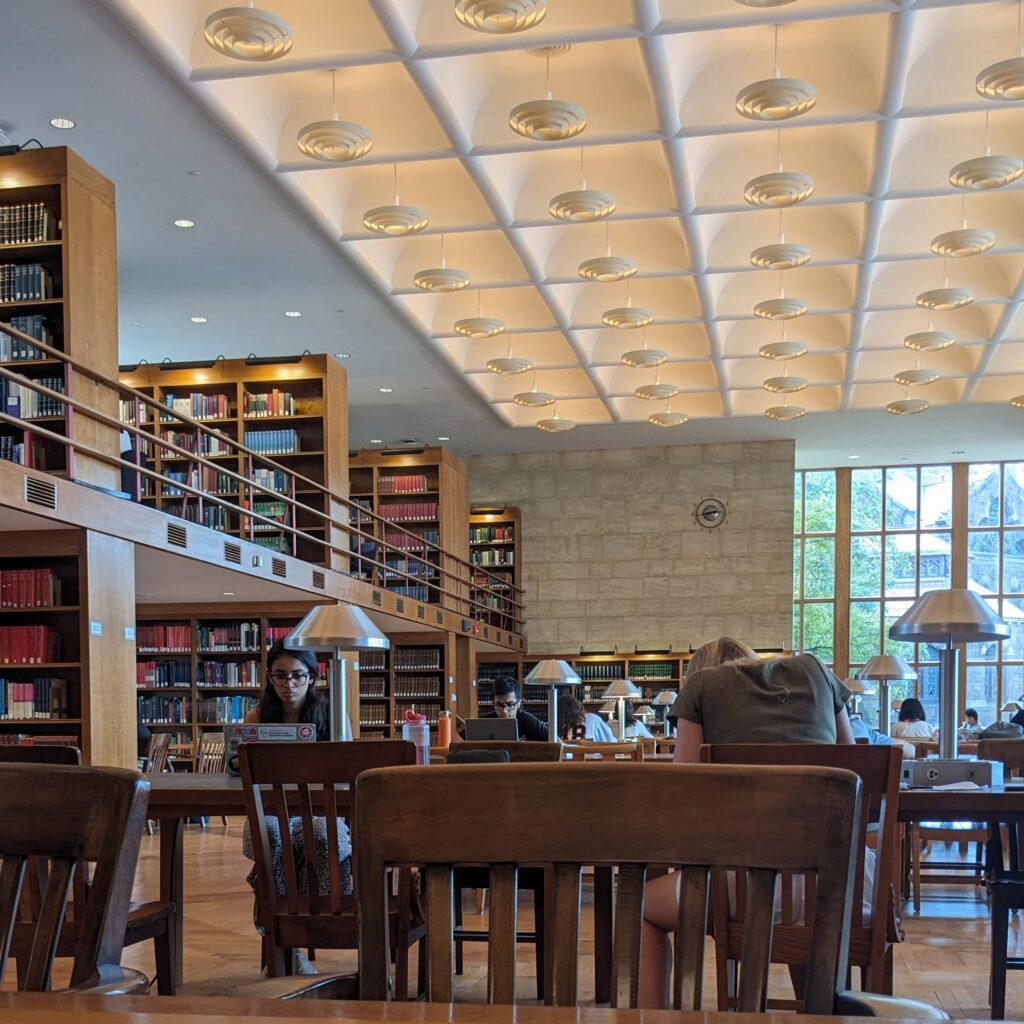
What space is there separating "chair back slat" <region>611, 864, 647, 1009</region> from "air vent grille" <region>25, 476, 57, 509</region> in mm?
6206

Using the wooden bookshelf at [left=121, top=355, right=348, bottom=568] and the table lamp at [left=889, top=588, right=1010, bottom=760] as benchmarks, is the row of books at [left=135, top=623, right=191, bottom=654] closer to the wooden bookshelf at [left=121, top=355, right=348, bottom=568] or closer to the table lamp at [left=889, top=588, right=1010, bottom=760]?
the wooden bookshelf at [left=121, top=355, right=348, bottom=568]

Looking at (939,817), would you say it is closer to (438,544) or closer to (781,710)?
(781,710)

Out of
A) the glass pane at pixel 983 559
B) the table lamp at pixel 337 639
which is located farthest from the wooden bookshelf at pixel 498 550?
the table lamp at pixel 337 639

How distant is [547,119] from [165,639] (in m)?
7.51

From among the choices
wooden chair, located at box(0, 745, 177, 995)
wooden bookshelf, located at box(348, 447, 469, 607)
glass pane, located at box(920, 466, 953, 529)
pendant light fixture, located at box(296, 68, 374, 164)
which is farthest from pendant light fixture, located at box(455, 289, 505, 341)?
glass pane, located at box(920, 466, 953, 529)

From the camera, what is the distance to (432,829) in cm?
106

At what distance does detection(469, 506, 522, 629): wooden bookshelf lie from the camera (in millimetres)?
19656

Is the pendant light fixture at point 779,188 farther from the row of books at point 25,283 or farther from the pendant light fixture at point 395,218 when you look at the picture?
the row of books at point 25,283

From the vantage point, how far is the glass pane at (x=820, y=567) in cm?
2119

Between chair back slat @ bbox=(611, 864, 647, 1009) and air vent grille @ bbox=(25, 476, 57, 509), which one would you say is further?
air vent grille @ bbox=(25, 476, 57, 509)

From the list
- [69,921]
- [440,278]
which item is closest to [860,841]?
[69,921]

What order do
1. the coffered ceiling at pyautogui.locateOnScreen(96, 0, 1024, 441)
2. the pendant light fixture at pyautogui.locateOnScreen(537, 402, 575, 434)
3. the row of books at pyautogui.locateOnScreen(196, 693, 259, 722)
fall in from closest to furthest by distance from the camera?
the coffered ceiling at pyautogui.locateOnScreen(96, 0, 1024, 441) → the row of books at pyautogui.locateOnScreen(196, 693, 259, 722) → the pendant light fixture at pyautogui.locateOnScreen(537, 402, 575, 434)

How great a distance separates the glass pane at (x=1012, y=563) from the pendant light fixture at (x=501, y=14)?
1639cm

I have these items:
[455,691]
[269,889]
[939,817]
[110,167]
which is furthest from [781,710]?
[455,691]
